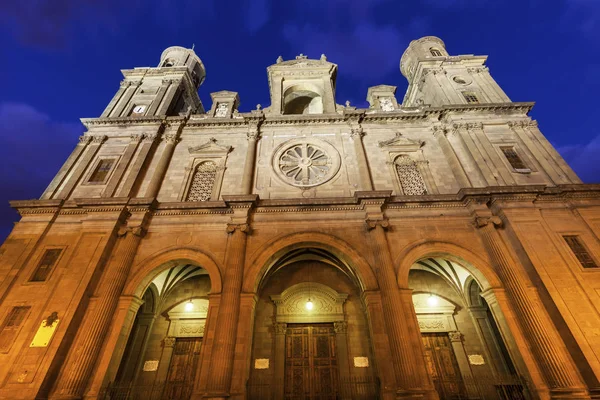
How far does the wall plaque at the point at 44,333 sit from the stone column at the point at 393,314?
11.5m

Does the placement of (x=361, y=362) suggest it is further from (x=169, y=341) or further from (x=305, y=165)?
(x=305, y=165)

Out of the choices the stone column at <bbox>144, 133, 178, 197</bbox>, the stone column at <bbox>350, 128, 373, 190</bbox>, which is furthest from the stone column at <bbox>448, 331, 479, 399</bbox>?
the stone column at <bbox>144, 133, 178, 197</bbox>

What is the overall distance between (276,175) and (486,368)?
1295 cm

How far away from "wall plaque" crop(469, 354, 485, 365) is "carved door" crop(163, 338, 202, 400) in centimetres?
1229

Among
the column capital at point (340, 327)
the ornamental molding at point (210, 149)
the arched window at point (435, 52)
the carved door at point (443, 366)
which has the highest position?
the arched window at point (435, 52)

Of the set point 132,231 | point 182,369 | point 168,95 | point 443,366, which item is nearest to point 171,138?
point 168,95

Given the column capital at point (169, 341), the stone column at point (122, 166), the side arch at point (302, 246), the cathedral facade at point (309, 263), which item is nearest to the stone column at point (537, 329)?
the cathedral facade at point (309, 263)

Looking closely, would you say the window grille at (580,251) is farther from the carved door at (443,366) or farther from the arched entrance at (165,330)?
the arched entrance at (165,330)

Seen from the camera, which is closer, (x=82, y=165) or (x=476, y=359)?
(x=476, y=359)

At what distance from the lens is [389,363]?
30.3 ft

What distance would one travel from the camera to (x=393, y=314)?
392 inches

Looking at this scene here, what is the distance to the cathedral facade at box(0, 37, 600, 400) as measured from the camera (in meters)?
9.58

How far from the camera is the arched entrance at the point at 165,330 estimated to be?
456 inches

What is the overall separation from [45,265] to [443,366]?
1744 centimetres
